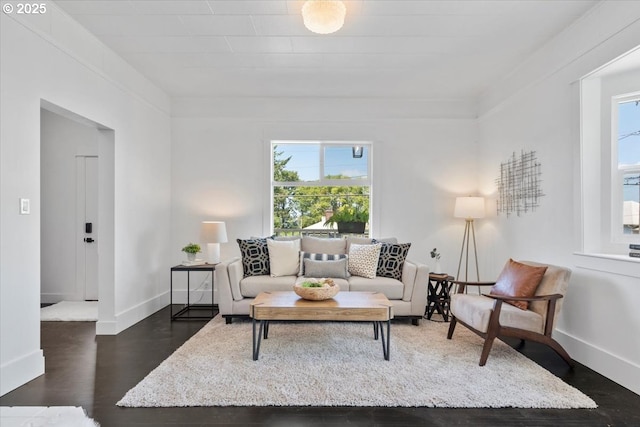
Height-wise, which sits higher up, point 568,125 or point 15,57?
point 15,57

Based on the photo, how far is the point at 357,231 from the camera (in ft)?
16.3

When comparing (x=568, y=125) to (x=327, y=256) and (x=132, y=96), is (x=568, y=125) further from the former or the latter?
(x=132, y=96)

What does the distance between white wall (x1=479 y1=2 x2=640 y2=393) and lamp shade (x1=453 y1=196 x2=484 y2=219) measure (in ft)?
1.08

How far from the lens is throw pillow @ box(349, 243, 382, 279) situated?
4.05m

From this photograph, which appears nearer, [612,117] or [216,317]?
[612,117]

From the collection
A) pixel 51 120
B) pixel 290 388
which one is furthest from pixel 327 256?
pixel 51 120

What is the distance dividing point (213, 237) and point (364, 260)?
1849 mm

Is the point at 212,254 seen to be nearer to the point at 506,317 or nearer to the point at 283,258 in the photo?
the point at 283,258

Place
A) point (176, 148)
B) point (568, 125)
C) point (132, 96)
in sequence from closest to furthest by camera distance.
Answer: point (568, 125) → point (132, 96) → point (176, 148)

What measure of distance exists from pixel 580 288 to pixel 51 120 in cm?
650

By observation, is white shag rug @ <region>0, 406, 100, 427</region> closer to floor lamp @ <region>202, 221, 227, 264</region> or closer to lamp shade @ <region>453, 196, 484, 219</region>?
floor lamp @ <region>202, 221, 227, 264</region>

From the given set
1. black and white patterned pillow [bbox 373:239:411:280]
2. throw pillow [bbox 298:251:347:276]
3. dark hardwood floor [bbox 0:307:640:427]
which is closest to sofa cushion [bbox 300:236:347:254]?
throw pillow [bbox 298:251:347:276]

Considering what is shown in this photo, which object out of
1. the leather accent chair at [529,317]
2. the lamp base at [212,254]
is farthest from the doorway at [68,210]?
the leather accent chair at [529,317]

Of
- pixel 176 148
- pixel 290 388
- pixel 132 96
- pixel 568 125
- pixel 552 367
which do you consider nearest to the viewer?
pixel 290 388
